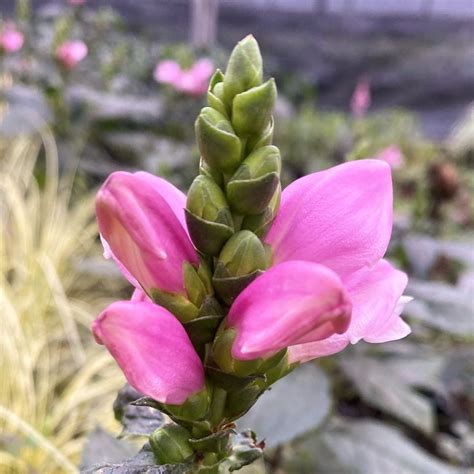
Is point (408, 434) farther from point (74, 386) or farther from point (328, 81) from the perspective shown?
point (328, 81)

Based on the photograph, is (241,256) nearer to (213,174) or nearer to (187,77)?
(213,174)

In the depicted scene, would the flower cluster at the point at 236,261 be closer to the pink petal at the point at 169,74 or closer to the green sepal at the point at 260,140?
the green sepal at the point at 260,140

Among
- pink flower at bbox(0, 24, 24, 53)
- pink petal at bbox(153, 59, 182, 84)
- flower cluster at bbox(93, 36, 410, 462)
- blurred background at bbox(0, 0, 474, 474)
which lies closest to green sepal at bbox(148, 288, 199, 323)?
flower cluster at bbox(93, 36, 410, 462)

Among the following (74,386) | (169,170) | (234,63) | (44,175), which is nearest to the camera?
(234,63)

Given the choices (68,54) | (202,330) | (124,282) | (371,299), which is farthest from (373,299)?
(68,54)

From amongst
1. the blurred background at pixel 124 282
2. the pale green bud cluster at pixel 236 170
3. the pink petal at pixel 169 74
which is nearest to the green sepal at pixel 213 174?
the pale green bud cluster at pixel 236 170

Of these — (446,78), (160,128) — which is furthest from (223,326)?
(446,78)
